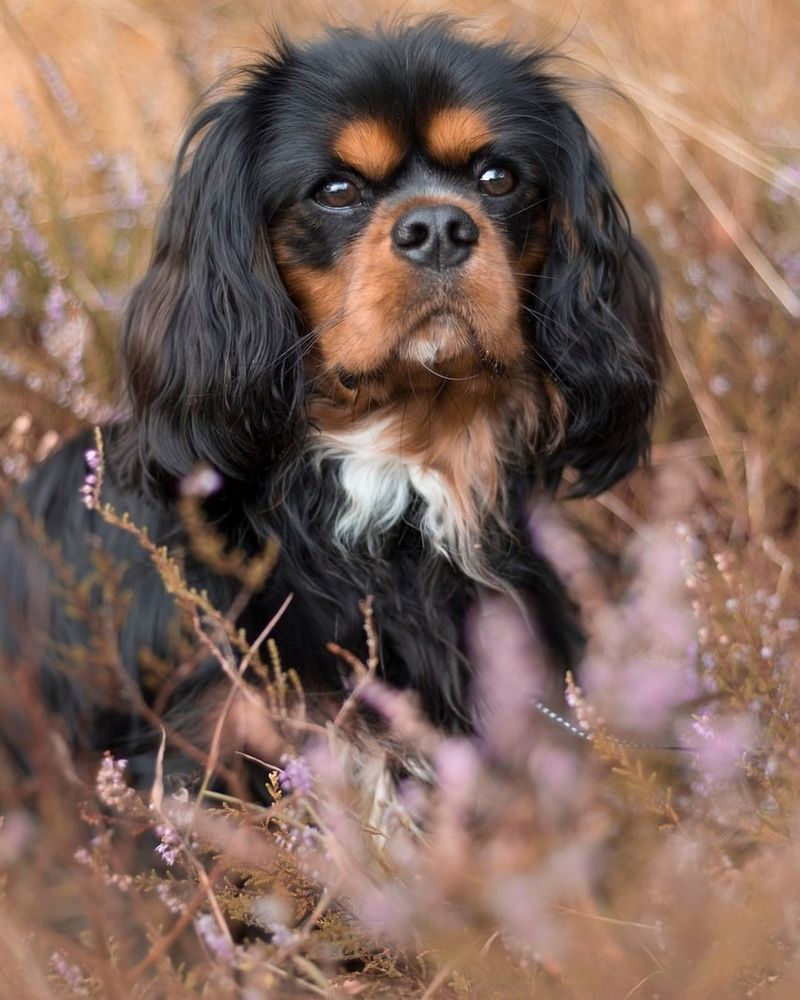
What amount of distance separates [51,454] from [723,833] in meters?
1.69

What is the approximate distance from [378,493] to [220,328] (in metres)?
0.46

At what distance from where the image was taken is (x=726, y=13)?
4.20m

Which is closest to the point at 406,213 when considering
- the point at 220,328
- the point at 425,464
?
the point at 220,328

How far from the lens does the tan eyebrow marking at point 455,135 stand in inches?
88.1

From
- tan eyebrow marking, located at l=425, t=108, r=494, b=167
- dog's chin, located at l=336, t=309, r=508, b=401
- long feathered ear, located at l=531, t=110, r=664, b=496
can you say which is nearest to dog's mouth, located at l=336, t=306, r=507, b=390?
dog's chin, located at l=336, t=309, r=508, b=401

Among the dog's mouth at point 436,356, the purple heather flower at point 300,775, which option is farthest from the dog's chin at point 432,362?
the purple heather flower at point 300,775

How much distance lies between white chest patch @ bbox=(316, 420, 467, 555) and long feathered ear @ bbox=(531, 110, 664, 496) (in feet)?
1.00

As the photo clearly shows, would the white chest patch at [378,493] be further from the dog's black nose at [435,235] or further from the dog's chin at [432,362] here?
the dog's black nose at [435,235]

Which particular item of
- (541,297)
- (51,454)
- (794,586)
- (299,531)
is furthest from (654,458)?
(51,454)

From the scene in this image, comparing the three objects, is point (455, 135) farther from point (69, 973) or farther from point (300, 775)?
point (69, 973)

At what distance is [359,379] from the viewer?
2.23m

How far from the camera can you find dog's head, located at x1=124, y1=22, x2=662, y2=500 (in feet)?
7.02

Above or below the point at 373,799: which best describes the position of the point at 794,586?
above

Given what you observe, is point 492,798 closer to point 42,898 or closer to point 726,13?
point 42,898
